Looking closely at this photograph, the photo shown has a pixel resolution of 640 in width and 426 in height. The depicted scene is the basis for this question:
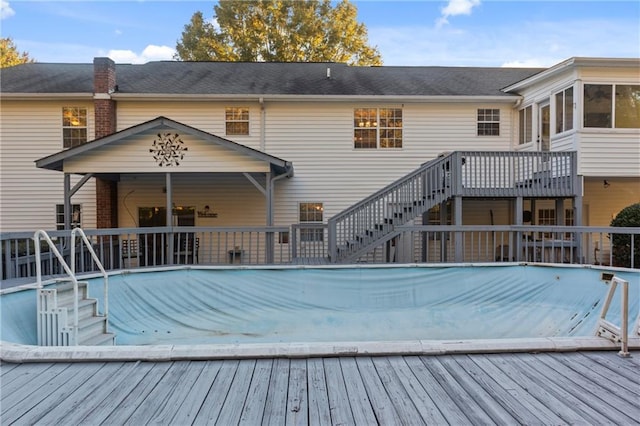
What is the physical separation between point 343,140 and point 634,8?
9221 mm

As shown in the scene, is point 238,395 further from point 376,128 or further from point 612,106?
point 612,106

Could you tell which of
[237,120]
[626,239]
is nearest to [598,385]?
[626,239]

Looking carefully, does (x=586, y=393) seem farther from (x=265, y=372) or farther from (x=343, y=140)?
(x=343, y=140)

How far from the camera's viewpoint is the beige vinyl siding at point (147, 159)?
9.83 m

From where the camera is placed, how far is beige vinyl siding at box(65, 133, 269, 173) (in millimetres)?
9828

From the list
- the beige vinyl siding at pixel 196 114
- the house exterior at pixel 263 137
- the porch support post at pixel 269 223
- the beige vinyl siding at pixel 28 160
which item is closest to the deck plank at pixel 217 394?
the porch support post at pixel 269 223

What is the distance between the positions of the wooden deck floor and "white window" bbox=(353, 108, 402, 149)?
10076 millimetres

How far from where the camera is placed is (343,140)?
12992 mm

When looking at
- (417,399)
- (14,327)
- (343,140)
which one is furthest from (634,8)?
(14,327)

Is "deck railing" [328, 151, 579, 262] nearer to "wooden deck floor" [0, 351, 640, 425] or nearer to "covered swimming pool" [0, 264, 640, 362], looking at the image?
"covered swimming pool" [0, 264, 640, 362]

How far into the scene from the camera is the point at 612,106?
10.4 m

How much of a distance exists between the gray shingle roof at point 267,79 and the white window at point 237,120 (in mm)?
564

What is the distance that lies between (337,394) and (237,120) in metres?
11.2

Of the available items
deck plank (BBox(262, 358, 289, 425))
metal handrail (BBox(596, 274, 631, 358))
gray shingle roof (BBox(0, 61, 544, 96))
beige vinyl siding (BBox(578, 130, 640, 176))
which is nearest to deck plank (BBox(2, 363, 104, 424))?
deck plank (BBox(262, 358, 289, 425))
